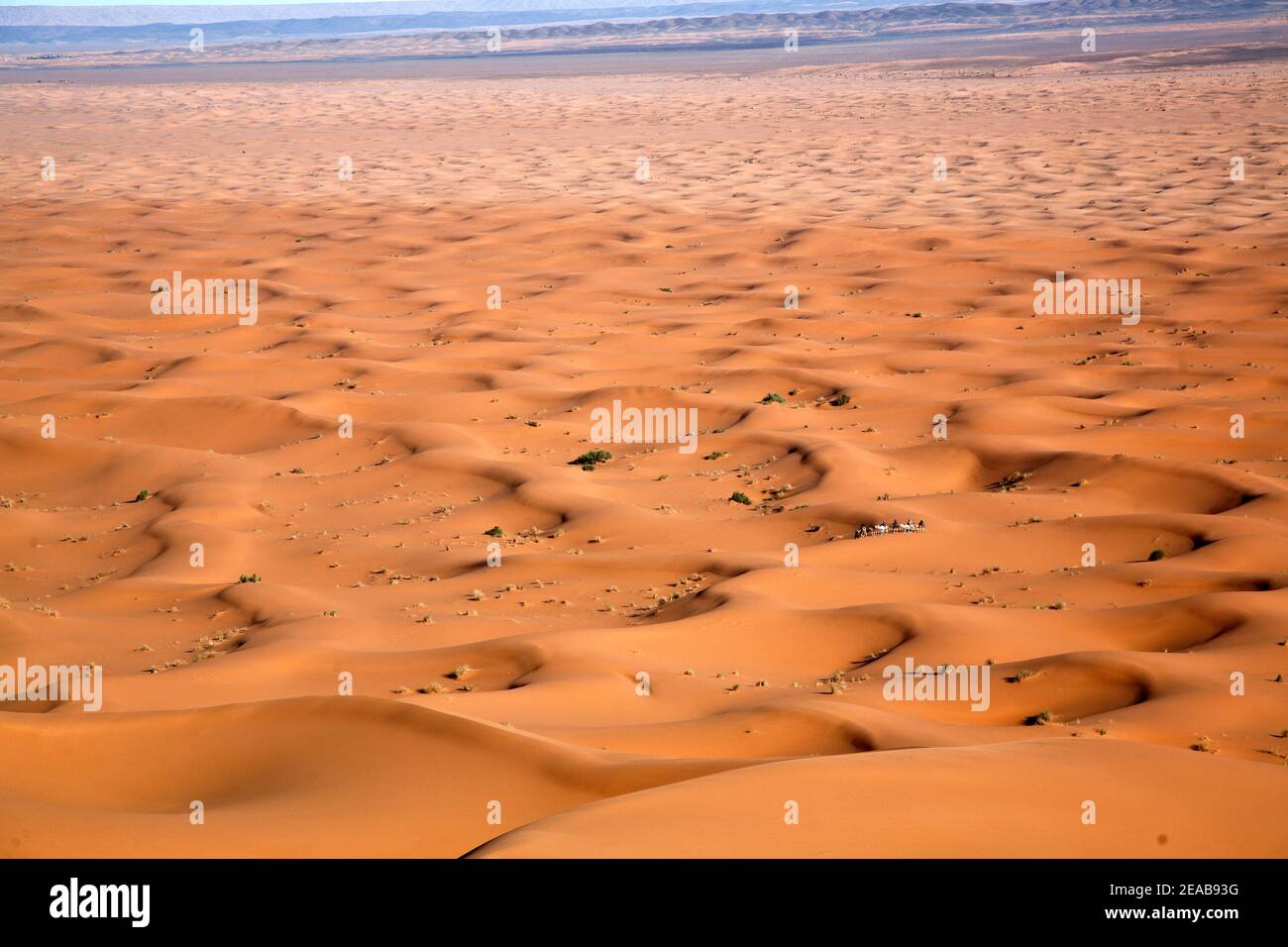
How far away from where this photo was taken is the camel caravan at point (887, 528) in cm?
991

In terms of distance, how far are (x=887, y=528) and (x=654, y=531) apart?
189cm

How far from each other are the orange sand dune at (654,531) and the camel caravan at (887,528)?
0.38 ft

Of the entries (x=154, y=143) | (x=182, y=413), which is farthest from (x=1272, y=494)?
(x=154, y=143)

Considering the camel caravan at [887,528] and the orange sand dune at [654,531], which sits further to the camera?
the camel caravan at [887,528]

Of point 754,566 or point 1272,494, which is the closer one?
point 754,566

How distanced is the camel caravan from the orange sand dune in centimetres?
12

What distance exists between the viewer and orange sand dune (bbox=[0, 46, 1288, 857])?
5.09m

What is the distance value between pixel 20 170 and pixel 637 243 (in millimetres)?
21740

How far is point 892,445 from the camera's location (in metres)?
12.4

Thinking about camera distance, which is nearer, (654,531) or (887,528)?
(887,528)

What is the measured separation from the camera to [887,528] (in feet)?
32.7
